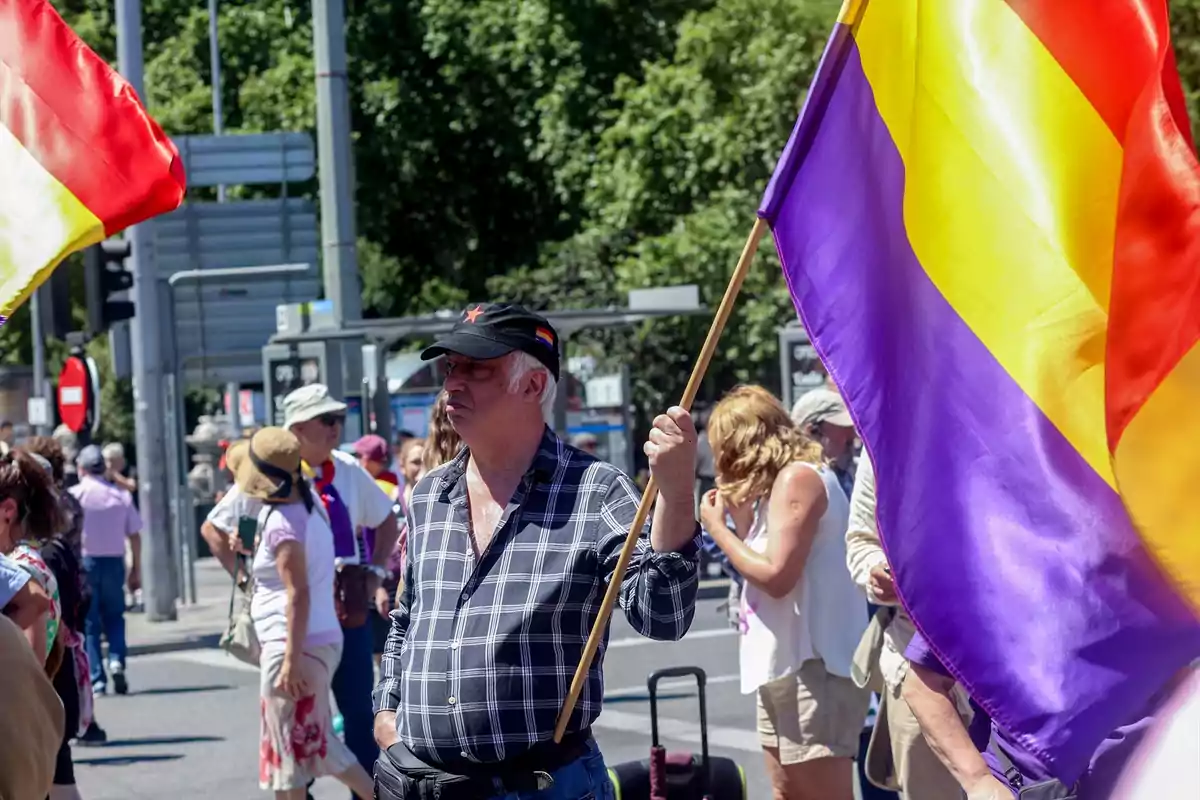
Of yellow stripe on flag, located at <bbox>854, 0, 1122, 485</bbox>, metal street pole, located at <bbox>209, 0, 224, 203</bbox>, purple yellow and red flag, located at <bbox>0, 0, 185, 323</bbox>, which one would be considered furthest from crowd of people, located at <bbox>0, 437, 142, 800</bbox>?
metal street pole, located at <bbox>209, 0, 224, 203</bbox>

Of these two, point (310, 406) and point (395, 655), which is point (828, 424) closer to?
point (310, 406)

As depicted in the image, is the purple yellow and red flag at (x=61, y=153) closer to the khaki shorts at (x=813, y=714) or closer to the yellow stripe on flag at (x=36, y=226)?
the yellow stripe on flag at (x=36, y=226)

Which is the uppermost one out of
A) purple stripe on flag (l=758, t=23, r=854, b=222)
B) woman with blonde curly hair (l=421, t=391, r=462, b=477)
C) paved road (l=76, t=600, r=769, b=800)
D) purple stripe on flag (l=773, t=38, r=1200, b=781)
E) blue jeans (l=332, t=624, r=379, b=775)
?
Result: purple stripe on flag (l=758, t=23, r=854, b=222)

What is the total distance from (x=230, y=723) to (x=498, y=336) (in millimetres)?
8518

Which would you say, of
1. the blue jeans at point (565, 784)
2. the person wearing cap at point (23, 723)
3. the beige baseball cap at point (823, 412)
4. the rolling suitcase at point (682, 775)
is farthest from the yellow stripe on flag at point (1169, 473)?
the beige baseball cap at point (823, 412)

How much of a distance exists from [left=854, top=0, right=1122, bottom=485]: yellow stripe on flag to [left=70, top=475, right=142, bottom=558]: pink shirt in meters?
11.2

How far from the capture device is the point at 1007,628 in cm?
358

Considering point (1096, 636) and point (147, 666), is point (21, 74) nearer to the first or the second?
point (1096, 636)

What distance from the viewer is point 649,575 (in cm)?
385

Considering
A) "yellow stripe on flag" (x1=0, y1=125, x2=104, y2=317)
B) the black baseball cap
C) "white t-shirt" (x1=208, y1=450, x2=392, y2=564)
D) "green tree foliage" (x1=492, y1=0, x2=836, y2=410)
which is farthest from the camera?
"green tree foliage" (x1=492, y1=0, x2=836, y2=410)

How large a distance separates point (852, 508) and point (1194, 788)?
4279 millimetres

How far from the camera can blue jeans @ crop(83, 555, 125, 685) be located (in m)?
13.8

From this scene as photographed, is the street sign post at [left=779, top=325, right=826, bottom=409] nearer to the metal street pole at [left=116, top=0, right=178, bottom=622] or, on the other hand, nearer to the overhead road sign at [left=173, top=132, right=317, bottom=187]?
the overhead road sign at [left=173, top=132, right=317, bottom=187]

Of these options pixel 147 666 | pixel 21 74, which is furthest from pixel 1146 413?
pixel 147 666
